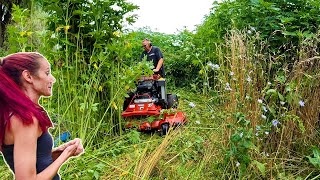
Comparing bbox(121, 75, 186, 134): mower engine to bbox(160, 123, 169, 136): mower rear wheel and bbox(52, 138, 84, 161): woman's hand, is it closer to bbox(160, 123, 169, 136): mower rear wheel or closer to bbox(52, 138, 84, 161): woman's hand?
bbox(160, 123, 169, 136): mower rear wheel

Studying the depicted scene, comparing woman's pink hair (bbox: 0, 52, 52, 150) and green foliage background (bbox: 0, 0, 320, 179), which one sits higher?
woman's pink hair (bbox: 0, 52, 52, 150)

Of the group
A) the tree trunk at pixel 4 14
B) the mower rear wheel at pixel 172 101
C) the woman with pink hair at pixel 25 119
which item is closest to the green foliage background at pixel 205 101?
the mower rear wheel at pixel 172 101

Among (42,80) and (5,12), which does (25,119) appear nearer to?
(42,80)

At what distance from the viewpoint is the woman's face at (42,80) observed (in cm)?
141

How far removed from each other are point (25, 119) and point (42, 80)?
0.16 m

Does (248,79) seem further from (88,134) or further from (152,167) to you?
(88,134)

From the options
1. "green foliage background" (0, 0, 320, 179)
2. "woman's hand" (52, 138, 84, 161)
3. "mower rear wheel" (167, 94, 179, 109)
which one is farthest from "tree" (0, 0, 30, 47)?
"woman's hand" (52, 138, 84, 161)

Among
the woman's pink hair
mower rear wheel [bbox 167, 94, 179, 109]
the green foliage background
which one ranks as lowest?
mower rear wheel [bbox 167, 94, 179, 109]

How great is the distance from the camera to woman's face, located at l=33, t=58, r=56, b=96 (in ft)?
4.64

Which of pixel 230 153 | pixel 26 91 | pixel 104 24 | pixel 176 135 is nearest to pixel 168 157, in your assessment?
pixel 176 135

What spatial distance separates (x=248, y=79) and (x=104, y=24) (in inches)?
64.4

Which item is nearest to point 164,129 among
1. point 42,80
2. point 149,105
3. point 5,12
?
point 149,105

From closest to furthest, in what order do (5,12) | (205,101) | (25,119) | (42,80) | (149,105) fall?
(25,119), (42,80), (205,101), (149,105), (5,12)

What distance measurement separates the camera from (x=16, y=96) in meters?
1.33
